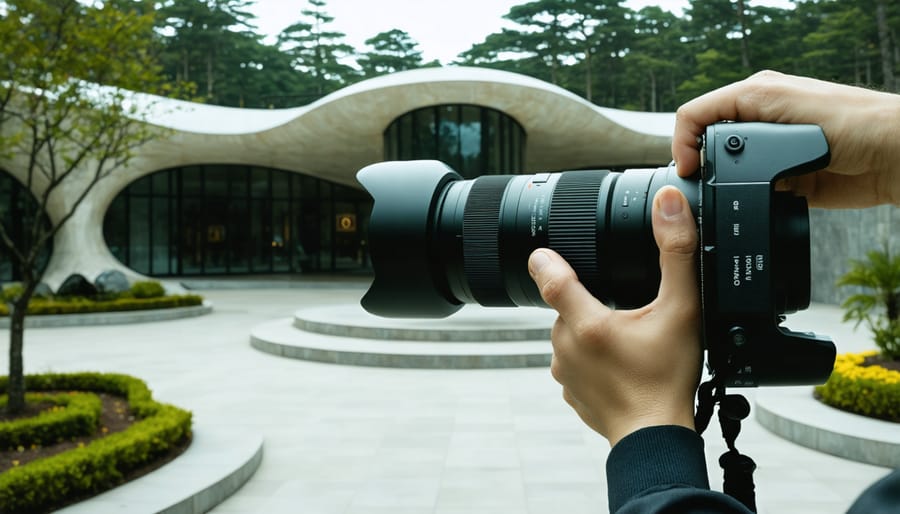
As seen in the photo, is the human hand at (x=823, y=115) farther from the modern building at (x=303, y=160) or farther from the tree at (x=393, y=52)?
the tree at (x=393, y=52)

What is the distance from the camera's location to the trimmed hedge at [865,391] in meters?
5.36

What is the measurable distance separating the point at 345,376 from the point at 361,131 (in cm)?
1243

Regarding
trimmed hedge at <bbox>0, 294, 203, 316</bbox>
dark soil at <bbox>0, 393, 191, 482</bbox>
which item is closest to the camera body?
dark soil at <bbox>0, 393, 191, 482</bbox>

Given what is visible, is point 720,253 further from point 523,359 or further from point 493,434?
point 523,359

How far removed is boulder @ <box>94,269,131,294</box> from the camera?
1582 centimetres

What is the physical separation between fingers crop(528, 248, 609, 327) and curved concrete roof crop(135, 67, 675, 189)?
16.0 meters

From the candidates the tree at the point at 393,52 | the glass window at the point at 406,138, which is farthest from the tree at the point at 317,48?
the glass window at the point at 406,138

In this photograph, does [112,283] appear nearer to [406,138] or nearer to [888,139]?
[406,138]

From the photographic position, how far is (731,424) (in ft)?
4.07

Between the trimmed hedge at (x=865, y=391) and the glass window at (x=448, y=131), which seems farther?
the glass window at (x=448, y=131)

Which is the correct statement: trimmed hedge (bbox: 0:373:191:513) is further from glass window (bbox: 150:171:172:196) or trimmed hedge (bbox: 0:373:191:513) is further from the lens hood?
glass window (bbox: 150:171:172:196)

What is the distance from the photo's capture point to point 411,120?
18.4 metres

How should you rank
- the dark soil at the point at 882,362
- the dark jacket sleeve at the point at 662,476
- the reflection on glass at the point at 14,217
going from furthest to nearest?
the reflection on glass at the point at 14,217 < the dark soil at the point at 882,362 < the dark jacket sleeve at the point at 662,476

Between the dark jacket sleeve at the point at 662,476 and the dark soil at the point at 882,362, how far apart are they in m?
6.31
